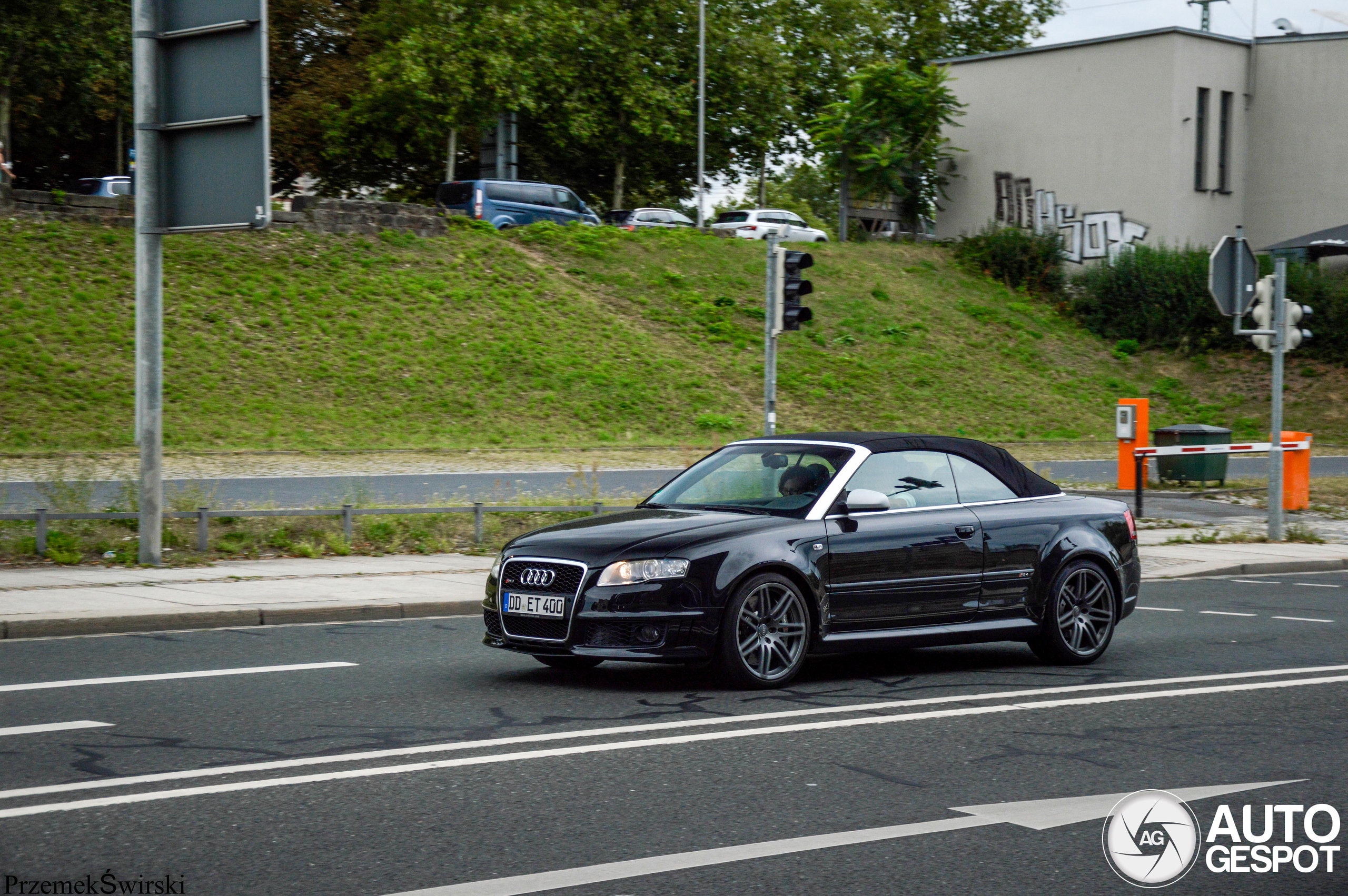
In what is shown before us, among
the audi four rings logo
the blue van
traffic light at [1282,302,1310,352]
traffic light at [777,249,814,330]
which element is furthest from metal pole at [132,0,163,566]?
the blue van

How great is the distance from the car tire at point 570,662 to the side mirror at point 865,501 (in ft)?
5.42

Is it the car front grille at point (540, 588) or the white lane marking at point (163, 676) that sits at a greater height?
the car front grille at point (540, 588)

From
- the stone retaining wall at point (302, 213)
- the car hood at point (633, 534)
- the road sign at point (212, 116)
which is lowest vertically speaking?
the car hood at point (633, 534)

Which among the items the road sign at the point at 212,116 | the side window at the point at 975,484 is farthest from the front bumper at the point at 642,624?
the road sign at the point at 212,116

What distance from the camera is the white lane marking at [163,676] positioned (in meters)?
8.24

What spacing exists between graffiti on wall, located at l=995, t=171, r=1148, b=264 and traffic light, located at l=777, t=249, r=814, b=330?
32268 mm

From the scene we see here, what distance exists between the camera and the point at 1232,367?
42719 millimetres

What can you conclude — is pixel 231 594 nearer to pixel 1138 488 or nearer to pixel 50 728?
pixel 50 728

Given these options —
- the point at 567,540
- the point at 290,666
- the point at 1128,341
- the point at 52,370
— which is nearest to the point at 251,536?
the point at 290,666

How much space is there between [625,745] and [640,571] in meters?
1.29

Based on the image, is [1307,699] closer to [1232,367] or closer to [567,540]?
[567,540]

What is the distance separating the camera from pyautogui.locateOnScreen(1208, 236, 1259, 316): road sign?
17.5 metres
